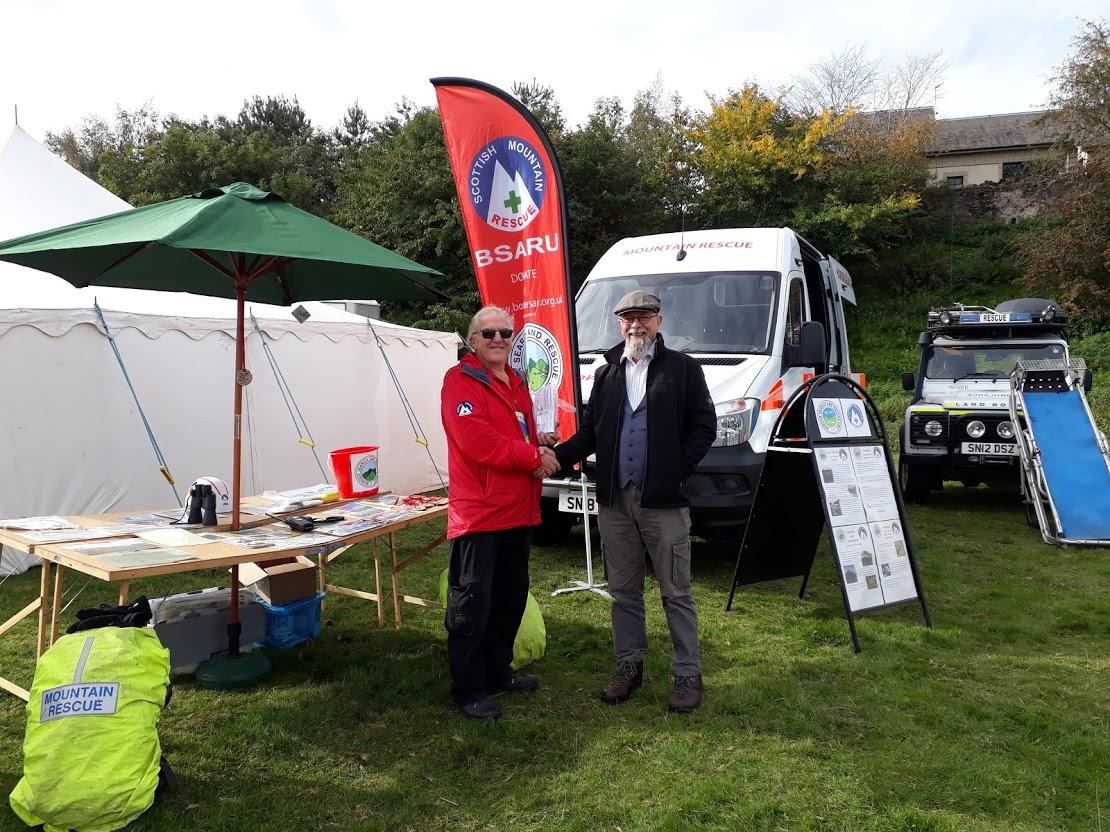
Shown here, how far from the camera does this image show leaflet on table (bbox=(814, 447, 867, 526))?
4.65m

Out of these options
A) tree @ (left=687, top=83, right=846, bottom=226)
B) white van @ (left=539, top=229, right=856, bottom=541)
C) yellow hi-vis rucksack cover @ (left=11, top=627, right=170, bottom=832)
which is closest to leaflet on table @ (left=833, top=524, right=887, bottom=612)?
white van @ (left=539, top=229, right=856, bottom=541)

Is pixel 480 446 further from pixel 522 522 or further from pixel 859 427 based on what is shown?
pixel 859 427

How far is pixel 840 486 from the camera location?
15.6 ft

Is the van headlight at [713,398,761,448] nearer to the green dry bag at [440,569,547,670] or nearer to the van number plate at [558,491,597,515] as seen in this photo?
the van number plate at [558,491,597,515]

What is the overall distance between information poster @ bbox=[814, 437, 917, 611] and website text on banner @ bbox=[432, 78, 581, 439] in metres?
1.57

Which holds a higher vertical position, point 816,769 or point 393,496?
point 393,496

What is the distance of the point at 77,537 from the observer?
12.1ft

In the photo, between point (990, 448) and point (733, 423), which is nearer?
point (733, 423)

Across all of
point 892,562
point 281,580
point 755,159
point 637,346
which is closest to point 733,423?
point 892,562

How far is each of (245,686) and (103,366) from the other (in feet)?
13.5

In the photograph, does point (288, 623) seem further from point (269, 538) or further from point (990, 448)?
point (990, 448)

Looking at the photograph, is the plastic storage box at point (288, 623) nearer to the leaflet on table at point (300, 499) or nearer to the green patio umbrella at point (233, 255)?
the green patio umbrella at point (233, 255)

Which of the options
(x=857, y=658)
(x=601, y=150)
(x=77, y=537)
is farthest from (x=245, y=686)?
(x=601, y=150)

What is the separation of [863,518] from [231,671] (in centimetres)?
357
